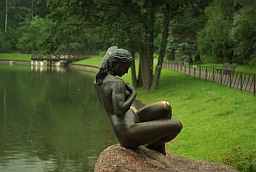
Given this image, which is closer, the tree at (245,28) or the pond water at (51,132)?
the pond water at (51,132)

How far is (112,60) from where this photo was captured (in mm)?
8836

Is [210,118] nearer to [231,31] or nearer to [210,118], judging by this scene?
[210,118]

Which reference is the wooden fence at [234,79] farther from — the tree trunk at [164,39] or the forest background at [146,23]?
the tree trunk at [164,39]

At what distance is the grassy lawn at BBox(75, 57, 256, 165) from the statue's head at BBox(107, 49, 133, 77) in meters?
4.55

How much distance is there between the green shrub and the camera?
10.9m

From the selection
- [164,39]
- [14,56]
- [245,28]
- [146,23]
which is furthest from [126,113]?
[14,56]

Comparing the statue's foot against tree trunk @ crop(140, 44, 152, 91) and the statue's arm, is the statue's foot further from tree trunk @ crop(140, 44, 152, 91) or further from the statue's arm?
tree trunk @ crop(140, 44, 152, 91)

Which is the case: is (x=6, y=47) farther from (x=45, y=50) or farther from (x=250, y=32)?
(x=250, y=32)

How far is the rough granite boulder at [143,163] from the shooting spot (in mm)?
8219

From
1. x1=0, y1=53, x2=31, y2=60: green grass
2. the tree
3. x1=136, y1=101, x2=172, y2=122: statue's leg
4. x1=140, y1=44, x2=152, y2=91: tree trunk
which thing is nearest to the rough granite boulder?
x1=136, y1=101, x2=172, y2=122: statue's leg

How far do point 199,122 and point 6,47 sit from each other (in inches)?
3001

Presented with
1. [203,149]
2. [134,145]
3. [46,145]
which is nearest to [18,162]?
[46,145]

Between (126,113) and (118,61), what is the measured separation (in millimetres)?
889

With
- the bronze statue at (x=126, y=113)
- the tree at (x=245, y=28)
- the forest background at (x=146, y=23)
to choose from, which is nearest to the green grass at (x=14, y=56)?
the forest background at (x=146, y=23)
